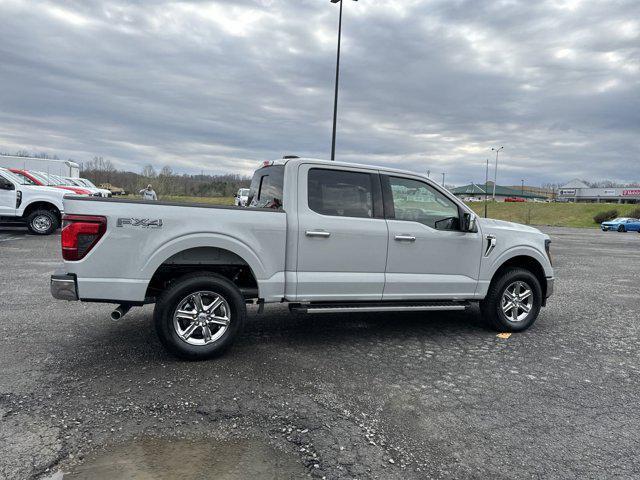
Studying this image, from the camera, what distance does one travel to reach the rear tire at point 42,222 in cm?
1473

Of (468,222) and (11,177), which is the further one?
(11,177)

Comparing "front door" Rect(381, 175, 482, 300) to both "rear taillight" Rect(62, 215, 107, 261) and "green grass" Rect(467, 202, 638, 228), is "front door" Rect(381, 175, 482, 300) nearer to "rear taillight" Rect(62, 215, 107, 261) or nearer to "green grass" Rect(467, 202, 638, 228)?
"rear taillight" Rect(62, 215, 107, 261)

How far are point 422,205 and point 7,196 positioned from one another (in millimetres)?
13556

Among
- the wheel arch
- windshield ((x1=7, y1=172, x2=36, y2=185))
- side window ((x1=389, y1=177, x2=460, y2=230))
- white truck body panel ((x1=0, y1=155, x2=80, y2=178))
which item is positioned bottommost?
the wheel arch

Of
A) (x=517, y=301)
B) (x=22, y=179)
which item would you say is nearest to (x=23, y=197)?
(x=22, y=179)

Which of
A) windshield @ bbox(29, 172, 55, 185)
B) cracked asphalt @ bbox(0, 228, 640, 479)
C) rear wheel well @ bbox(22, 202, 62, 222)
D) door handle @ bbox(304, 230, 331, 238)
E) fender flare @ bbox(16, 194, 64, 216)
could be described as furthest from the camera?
windshield @ bbox(29, 172, 55, 185)

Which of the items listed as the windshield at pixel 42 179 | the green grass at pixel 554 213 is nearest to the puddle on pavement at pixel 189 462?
the windshield at pixel 42 179

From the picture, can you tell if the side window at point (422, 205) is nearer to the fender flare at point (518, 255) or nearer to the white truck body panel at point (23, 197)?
the fender flare at point (518, 255)

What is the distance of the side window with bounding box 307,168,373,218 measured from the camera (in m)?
4.93

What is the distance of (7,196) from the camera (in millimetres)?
13961

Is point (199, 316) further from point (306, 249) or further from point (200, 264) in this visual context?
point (306, 249)

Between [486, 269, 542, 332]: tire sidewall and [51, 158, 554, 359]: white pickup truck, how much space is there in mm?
14

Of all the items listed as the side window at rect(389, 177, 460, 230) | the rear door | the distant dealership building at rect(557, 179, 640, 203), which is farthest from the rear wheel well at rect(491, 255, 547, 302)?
the distant dealership building at rect(557, 179, 640, 203)

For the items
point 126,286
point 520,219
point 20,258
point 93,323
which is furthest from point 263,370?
point 520,219
